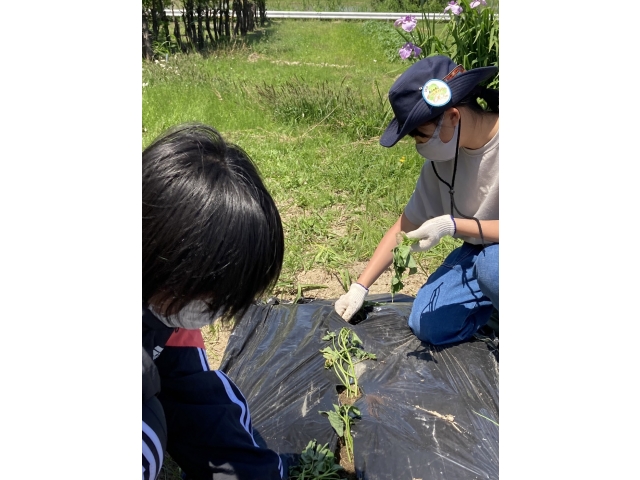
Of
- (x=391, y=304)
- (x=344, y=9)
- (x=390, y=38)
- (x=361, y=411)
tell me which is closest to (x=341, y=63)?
(x=390, y=38)

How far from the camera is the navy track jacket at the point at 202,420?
140 centimetres

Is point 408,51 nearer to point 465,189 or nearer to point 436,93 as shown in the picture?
point 465,189

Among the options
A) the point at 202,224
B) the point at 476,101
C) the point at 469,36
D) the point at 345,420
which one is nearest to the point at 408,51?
the point at 469,36

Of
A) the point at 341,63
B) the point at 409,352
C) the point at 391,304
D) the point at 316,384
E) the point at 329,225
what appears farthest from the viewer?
the point at 341,63

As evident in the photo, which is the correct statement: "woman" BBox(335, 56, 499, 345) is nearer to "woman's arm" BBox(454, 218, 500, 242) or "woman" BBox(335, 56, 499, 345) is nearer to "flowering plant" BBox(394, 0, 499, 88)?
"woman's arm" BBox(454, 218, 500, 242)

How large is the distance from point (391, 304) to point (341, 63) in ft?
24.9

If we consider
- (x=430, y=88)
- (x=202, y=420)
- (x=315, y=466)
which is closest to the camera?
(x=202, y=420)

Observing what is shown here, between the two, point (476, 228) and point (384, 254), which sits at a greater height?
point (476, 228)

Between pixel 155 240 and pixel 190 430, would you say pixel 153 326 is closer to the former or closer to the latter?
pixel 155 240

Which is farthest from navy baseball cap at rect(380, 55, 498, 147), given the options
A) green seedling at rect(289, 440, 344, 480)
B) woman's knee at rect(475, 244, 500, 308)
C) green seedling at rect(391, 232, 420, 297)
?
green seedling at rect(289, 440, 344, 480)

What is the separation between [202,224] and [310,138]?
3.83 meters

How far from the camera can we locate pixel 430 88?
1728 mm

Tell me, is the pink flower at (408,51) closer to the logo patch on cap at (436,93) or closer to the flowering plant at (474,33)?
the flowering plant at (474,33)

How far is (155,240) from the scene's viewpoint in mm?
975
